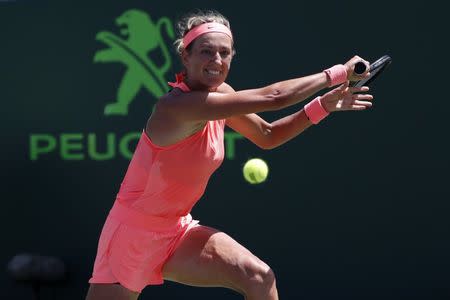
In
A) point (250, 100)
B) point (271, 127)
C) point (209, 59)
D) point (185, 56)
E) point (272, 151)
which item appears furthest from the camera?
point (272, 151)

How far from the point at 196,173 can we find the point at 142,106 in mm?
1931

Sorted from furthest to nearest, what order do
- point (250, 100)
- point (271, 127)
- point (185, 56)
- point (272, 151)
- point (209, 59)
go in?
point (272, 151) < point (271, 127) < point (185, 56) < point (209, 59) < point (250, 100)

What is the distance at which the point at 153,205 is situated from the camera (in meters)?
3.40

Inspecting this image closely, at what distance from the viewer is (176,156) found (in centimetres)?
333

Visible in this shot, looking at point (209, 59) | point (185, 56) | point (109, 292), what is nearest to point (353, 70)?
point (209, 59)

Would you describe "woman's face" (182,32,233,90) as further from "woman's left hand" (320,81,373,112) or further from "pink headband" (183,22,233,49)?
"woman's left hand" (320,81,373,112)

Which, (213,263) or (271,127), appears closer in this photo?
(213,263)

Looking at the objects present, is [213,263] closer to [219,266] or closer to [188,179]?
[219,266]

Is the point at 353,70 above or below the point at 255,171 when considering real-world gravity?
above

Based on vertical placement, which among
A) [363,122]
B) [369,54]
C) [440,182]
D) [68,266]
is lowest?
[68,266]

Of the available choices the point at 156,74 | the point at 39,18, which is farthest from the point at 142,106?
the point at 39,18

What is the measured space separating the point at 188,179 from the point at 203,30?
560 millimetres

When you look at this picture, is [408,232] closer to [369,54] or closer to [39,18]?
[369,54]

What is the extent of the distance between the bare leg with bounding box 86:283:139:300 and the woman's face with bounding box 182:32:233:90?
821 millimetres
